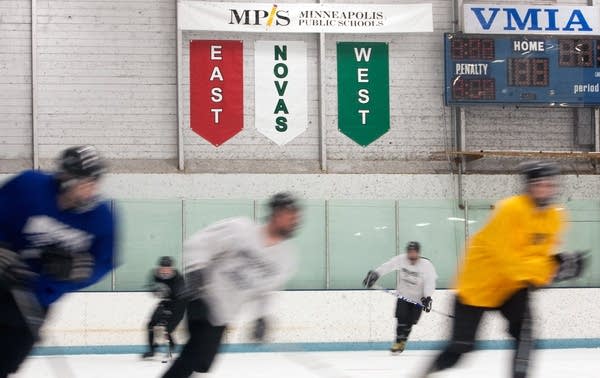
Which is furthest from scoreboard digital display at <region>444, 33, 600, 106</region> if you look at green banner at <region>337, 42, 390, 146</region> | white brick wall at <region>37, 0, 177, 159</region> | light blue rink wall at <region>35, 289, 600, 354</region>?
white brick wall at <region>37, 0, 177, 159</region>

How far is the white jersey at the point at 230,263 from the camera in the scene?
12.4ft

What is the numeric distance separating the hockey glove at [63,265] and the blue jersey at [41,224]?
0.08 feet

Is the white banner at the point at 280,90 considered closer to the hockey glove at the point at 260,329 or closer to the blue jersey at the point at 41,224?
the hockey glove at the point at 260,329

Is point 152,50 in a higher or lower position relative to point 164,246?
higher

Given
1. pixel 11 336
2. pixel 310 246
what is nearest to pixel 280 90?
pixel 310 246

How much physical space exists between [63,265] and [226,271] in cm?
87

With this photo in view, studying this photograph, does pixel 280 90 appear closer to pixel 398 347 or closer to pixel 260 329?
pixel 398 347

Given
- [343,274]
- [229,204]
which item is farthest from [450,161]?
[229,204]

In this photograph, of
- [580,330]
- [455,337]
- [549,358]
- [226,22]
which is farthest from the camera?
[226,22]

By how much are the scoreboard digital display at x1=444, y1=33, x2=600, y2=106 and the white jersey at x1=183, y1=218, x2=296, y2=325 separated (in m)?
8.68

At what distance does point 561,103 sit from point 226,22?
14.4 feet

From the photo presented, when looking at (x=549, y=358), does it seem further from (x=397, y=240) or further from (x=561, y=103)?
(x=561, y=103)

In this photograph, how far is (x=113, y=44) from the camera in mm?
12938

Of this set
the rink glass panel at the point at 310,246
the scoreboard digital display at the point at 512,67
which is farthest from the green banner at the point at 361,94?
the rink glass panel at the point at 310,246
